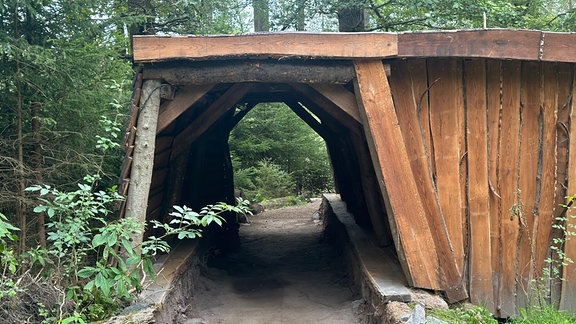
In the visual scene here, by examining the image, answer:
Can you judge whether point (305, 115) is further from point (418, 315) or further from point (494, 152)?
point (418, 315)

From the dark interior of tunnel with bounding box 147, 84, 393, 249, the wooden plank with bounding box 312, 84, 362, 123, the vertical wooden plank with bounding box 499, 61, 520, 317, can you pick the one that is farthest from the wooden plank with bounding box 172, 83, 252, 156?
the vertical wooden plank with bounding box 499, 61, 520, 317

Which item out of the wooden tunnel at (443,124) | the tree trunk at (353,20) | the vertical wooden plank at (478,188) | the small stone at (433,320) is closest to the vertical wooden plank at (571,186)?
the wooden tunnel at (443,124)

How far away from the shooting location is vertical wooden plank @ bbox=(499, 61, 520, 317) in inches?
204

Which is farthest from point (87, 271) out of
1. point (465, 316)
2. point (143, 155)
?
point (465, 316)

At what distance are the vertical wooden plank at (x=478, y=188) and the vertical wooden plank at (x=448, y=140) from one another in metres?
0.13

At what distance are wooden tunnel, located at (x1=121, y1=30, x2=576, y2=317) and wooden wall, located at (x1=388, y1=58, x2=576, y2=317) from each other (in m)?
0.01

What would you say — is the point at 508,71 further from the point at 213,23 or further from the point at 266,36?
the point at 213,23

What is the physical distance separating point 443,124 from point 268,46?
1963 millimetres

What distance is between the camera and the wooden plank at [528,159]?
522cm

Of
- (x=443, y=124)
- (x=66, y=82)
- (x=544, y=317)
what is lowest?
(x=544, y=317)

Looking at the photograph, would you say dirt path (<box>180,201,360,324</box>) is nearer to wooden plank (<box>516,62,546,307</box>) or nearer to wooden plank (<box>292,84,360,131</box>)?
wooden plank (<box>516,62,546,307</box>)

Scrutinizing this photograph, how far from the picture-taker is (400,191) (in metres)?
4.74

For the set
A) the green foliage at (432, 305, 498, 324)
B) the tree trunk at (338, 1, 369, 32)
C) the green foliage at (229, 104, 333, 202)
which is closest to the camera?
the green foliage at (432, 305, 498, 324)

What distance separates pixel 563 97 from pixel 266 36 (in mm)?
3218
